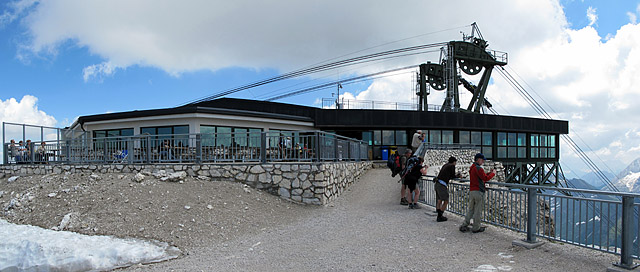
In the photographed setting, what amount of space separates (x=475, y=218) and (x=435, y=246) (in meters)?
1.27

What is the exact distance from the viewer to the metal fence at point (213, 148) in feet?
38.1

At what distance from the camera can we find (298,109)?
25.7 meters

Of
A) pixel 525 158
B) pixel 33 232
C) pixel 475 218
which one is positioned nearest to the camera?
pixel 475 218

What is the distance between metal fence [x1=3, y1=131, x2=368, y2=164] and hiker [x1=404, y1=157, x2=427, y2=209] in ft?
9.32

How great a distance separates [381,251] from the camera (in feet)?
22.4

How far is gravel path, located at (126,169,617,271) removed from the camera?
5.91 meters

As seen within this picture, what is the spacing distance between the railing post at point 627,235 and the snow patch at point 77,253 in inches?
296

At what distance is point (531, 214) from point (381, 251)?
112 inches

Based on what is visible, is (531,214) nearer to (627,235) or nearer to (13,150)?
(627,235)

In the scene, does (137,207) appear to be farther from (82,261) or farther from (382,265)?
(382,265)

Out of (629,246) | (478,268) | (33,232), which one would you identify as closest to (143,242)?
(33,232)

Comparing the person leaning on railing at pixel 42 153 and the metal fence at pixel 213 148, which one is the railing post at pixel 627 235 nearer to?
the metal fence at pixel 213 148

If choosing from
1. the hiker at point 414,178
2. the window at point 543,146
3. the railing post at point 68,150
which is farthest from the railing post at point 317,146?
the window at point 543,146

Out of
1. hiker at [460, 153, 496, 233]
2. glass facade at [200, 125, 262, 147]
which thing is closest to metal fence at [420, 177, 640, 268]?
hiker at [460, 153, 496, 233]
